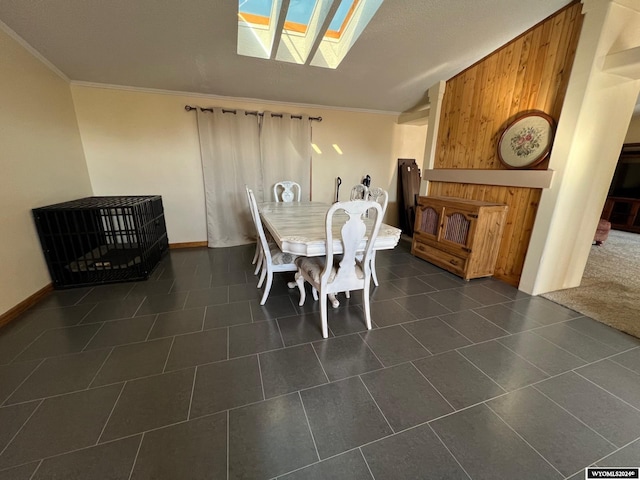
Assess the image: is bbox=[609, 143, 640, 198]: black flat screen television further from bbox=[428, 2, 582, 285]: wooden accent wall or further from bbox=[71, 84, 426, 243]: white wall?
bbox=[71, 84, 426, 243]: white wall

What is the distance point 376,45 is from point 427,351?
281cm

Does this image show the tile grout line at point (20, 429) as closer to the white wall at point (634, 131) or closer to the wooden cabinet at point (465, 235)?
the wooden cabinet at point (465, 235)

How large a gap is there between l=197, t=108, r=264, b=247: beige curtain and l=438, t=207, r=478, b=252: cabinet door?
2.61m

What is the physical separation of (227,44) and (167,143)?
164cm

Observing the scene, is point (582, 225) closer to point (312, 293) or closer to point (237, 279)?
point (312, 293)

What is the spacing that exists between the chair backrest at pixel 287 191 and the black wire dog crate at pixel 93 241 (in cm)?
155

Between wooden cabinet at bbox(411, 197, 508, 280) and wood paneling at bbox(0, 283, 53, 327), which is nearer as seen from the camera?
wood paneling at bbox(0, 283, 53, 327)

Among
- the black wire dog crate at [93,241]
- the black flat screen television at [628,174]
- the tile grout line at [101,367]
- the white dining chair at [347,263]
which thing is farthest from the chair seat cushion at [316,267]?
the black flat screen television at [628,174]

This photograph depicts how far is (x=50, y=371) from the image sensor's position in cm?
144

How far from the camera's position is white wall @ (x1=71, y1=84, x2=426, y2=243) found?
3164 millimetres

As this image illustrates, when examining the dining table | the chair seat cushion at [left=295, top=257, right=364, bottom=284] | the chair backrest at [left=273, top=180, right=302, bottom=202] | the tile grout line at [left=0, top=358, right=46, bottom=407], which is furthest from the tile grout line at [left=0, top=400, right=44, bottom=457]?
the chair backrest at [left=273, top=180, right=302, bottom=202]

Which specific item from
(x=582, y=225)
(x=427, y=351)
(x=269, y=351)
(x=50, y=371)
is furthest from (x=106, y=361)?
(x=582, y=225)

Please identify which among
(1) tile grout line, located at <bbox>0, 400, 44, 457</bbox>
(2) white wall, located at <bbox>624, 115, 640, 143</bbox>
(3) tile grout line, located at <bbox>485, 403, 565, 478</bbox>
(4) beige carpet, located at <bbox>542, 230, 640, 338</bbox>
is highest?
(2) white wall, located at <bbox>624, 115, 640, 143</bbox>

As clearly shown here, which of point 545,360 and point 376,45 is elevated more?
point 376,45
